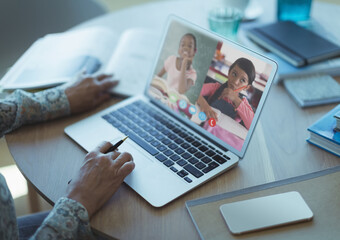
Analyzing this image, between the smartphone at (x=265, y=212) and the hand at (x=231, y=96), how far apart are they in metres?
0.23

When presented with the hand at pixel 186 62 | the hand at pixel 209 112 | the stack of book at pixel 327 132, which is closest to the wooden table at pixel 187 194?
the stack of book at pixel 327 132

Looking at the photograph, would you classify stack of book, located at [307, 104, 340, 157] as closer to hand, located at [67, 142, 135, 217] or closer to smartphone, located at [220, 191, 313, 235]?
smartphone, located at [220, 191, 313, 235]

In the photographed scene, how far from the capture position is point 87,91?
1.11 meters

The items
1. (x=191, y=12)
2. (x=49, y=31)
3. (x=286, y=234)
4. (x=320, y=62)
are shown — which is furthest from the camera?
(x=49, y=31)

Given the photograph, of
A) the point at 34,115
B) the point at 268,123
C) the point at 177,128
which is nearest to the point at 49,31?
the point at 34,115

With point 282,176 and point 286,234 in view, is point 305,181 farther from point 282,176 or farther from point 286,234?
point 286,234

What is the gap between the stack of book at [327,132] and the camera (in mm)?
893

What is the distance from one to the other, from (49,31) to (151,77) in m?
0.87

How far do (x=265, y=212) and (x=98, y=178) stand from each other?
1.16 feet

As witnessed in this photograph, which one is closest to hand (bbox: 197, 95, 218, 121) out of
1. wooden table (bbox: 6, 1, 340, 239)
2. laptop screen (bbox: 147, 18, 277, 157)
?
laptop screen (bbox: 147, 18, 277, 157)

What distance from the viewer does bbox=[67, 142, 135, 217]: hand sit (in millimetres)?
778

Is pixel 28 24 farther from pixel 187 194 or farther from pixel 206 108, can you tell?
pixel 187 194

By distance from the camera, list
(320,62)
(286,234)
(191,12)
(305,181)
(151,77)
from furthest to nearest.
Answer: (191,12), (320,62), (151,77), (305,181), (286,234)

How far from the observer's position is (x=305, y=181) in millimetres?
826
